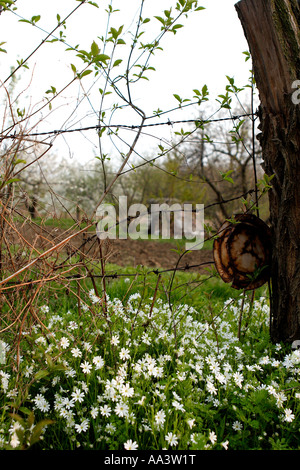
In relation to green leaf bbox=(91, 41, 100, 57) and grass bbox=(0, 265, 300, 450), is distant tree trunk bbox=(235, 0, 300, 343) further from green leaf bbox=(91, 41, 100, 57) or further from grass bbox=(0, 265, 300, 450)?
green leaf bbox=(91, 41, 100, 57)

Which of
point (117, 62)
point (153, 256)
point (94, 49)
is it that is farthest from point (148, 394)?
point (153, 256)

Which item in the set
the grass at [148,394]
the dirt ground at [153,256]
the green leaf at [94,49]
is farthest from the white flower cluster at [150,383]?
the dirt ground at [153,256]

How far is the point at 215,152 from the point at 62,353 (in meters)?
12.7

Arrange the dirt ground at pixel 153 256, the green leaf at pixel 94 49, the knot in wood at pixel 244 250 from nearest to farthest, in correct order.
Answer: the green leaf at pixel 94 49 → the knot in wood at pixel 244 250 → the dirt ground at pixel 153 256

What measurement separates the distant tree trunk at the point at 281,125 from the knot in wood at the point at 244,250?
11 centimetres

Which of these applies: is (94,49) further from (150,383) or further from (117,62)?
(150,383)

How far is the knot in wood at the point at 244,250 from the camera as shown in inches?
111

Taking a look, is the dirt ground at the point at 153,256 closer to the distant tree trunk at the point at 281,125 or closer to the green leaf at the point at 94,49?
the distant tree trunk at the point at 281,125

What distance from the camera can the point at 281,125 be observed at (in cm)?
266

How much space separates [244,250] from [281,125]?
3.00 ft

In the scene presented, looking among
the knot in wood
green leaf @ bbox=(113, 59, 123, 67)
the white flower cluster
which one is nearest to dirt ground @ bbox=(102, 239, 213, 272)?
the knot in wood

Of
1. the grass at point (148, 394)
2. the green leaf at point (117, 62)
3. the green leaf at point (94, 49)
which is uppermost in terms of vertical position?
the green leaf at point (117, 62)
